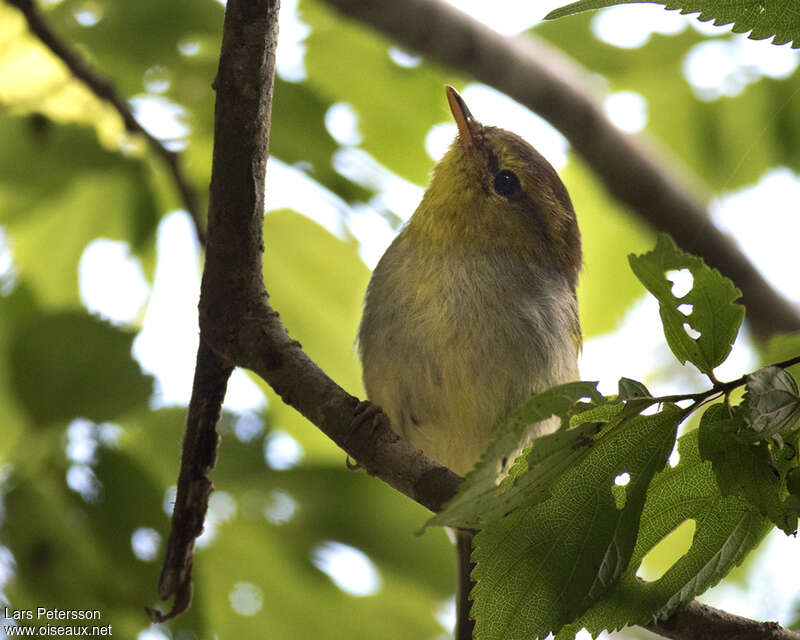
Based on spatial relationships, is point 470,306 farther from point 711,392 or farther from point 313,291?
point 711,392

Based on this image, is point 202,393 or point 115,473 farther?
point 115,473

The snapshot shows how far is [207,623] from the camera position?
2.33 m

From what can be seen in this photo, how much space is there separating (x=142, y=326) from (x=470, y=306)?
102cm

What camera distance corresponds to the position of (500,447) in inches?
43.8

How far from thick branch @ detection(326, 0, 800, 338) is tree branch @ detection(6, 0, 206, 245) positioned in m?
0.91

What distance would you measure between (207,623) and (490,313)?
3.85 ft

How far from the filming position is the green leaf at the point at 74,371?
90.0 inches

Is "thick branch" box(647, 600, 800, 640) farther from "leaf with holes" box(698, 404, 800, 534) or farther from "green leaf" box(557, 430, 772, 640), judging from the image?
"leaf with holes" box(698, 404, 800, 534)

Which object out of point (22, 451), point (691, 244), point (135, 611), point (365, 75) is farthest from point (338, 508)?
point (691, 244)

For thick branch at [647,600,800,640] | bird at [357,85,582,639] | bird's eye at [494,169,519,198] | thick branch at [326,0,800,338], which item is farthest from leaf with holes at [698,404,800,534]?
thick branch at [326,0,800,338]

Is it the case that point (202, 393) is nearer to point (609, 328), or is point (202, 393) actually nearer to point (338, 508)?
point (338, 508)

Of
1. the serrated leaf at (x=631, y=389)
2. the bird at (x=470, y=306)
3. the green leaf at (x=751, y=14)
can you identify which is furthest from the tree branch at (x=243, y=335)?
the bird at (x=470, y=306)

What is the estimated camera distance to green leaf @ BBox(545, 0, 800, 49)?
3.66 ft

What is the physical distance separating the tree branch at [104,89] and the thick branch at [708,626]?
168 cm
